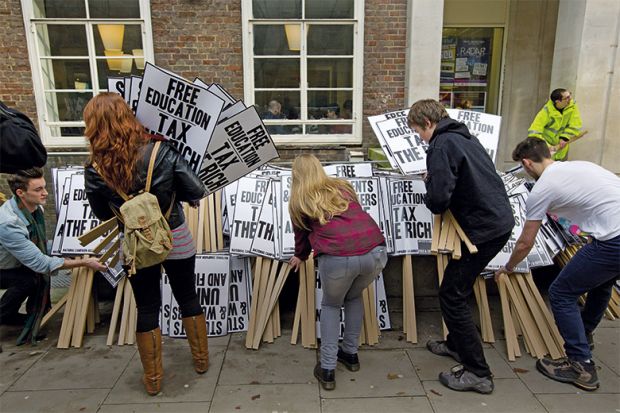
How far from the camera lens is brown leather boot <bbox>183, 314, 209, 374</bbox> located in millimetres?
3012

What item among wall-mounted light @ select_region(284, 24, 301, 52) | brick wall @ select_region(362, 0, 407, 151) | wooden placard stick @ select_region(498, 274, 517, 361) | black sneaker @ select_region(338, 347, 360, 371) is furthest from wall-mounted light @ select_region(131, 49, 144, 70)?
wooden placard stick @ select_region(498, 274, 517, 361)

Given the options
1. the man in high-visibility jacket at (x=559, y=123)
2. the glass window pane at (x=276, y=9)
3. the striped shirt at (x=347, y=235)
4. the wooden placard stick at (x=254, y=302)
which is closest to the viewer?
the striped shirt at (x=347, y=235)

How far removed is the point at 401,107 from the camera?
21.5 feet

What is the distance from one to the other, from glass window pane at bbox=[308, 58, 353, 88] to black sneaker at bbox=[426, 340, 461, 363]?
14.5 feet

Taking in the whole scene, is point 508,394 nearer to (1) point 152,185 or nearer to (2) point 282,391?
(2) point 282,391

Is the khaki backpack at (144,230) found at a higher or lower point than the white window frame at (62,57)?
lower

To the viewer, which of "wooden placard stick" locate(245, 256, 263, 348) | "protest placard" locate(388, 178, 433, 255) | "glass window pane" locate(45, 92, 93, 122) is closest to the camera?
"wooden placard stick" locate(245, 256, 263, 348)

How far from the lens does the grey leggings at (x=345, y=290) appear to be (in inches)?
106

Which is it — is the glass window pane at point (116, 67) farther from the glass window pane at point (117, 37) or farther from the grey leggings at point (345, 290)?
the grey leggings at point (345, 290)

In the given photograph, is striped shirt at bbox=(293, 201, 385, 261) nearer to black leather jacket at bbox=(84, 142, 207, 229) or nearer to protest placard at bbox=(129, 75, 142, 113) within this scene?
black leather jacket at bbox=(84, 142, 207, 229)

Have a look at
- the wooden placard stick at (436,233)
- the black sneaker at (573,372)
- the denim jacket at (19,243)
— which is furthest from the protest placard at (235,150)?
the black sneaker at (573,372)

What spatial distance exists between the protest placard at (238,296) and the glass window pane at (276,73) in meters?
3.72

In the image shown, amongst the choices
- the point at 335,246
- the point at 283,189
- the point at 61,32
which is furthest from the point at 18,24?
the point at 335,246

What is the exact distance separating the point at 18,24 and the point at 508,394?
24.9 ft
